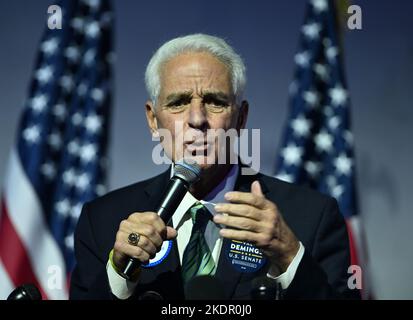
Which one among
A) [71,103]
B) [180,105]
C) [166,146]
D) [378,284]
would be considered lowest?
[378,284]

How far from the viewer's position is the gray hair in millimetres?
2262

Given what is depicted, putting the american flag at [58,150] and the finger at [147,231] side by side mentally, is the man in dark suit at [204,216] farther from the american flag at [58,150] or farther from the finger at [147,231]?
the american flag at [58,150]

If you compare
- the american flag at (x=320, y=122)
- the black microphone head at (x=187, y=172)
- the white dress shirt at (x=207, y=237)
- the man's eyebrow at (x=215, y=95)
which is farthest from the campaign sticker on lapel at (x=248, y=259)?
the american flag at (x=320, y=122)

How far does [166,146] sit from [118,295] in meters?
0.64

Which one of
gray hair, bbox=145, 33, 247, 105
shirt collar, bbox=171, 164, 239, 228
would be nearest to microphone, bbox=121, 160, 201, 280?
shirt collar, bbox=171, 164, 239, 228

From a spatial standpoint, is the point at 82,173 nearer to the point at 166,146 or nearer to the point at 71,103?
the point at 71,103

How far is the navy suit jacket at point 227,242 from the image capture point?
1802 mm

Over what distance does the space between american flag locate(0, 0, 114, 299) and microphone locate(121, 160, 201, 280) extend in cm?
228

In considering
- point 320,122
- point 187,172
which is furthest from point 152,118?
point 320,122

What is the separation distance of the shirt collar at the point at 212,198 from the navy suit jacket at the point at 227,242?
0.05 m

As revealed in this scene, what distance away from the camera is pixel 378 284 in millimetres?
3924

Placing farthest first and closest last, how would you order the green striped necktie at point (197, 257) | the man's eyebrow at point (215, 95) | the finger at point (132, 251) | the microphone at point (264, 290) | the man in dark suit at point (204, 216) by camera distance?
the man's eyebrow at point (215, 95) < the green striped necktie at point (197, 257) < the man in dark suit at point (204, 216) < the finger at point (132, 251) < the microphone at point (264, 290)

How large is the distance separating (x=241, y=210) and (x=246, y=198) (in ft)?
0.10
